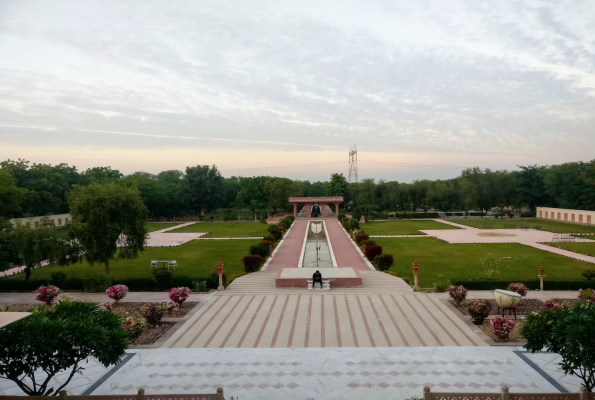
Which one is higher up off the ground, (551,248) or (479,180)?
(479,180)

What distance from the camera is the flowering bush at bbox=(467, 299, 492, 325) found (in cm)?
1455

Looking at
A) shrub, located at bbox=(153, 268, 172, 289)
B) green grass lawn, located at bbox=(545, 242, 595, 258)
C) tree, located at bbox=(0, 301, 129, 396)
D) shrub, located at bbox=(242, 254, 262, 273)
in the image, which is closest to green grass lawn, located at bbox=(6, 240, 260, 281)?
shrub, located at bbox=(242, 254, 262, 273)

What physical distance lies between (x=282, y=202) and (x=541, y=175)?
3907cm

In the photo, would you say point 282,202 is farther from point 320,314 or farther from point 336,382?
point 336,382

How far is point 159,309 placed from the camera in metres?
15.0

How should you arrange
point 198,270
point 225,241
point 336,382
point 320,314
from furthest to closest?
point 225,241
point 198,270
point 320,314
point 336,382

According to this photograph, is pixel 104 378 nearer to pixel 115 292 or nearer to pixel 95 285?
pixel 115 292

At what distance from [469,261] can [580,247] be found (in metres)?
11.9

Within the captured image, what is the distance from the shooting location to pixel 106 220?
72.2 feet

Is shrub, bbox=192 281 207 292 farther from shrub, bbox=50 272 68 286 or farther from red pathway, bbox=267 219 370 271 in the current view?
shrub, bbox=50 272 68 286

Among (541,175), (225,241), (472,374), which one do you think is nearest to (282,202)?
(225,241)

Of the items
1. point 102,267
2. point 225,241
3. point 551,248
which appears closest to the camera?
point 102,267

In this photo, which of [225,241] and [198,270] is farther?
[225,241]

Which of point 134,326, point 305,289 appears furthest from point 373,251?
point 134,326
